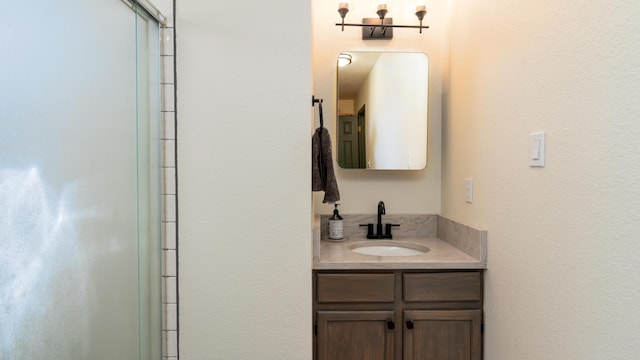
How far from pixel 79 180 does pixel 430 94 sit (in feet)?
5.89

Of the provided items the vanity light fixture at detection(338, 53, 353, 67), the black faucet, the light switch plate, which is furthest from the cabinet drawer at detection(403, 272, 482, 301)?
the vanity light fixture at detection(338, 53, 353, 67)

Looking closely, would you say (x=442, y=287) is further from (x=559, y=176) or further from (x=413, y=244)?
(x=559, y=176)

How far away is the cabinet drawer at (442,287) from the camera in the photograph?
1.57 metres

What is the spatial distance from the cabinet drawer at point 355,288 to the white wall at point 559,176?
16.9 inches

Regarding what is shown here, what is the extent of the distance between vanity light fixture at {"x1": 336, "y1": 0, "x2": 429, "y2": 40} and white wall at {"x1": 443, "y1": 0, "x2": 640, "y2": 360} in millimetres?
409

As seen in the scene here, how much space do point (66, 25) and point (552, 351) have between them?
65.5 inches

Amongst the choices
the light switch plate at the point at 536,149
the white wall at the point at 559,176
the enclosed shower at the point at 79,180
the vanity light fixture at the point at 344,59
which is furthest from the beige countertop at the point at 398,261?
the vanity light fixture at the point at 344,59

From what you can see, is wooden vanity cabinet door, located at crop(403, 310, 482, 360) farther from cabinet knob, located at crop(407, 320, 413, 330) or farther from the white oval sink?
the white oval sink

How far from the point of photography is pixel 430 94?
214cm

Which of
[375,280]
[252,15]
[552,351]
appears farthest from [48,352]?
[552,351]

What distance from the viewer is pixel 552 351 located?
1.07 meters

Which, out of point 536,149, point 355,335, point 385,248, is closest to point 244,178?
point 355,335

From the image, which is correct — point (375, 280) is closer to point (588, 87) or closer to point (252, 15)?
point (588, 87)

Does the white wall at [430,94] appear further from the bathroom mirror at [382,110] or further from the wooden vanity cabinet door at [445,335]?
the wooden vanity cabinet door at [445,335]
